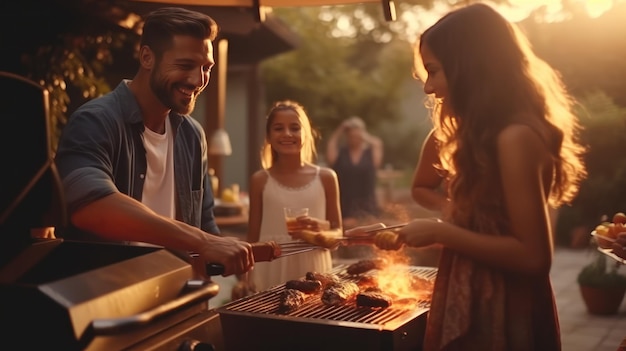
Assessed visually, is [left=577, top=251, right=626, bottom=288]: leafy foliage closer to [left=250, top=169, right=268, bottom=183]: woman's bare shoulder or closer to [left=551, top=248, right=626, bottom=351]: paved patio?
[left=551, top=248, right=626, bottom=351]: paved patio

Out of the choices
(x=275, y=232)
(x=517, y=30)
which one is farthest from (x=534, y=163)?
(x=275, y=232)

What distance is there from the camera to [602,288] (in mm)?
7230

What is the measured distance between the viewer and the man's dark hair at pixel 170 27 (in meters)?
2.79

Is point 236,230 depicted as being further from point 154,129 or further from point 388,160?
point 388,160

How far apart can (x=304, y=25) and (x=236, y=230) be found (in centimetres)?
1601

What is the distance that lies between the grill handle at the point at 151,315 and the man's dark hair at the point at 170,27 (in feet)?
4.26

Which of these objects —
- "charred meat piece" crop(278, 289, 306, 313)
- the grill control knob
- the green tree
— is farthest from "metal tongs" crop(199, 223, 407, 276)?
the green tree

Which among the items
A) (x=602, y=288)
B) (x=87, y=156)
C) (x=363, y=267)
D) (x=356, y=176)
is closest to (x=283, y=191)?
(x=363, y=267)

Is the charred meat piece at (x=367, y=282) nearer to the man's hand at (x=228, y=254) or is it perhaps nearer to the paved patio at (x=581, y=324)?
the man's hand at (x=228, y=254)

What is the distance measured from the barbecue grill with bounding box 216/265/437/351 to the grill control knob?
803mm

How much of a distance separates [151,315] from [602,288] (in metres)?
6.78

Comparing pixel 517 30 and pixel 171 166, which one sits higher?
pixel 517 30

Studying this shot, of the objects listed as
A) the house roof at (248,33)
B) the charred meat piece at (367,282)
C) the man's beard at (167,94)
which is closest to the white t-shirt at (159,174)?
the man's beard at (167,94)

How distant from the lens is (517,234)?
2096mm
